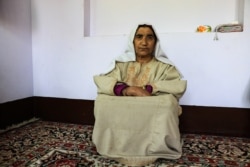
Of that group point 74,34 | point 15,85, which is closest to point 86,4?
point 74,34

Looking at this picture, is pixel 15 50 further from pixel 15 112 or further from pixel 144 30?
pixel 144 30

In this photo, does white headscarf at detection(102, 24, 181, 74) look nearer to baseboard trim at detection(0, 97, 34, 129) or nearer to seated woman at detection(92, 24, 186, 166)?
seated woman at detection(92, 24, 186, 166)


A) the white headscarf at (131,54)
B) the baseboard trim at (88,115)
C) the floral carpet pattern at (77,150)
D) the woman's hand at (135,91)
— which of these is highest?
the white headscarf at (131,54)

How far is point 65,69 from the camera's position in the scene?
8.24 feet

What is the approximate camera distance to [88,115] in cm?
245

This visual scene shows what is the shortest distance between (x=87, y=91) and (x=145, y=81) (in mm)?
926

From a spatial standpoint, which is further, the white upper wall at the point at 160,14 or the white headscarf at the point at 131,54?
the white upper wall at the point at 160,14

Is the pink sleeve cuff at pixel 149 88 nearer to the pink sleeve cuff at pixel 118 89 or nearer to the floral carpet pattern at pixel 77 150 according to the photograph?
the pink sleeve cuff at pixel 118 89

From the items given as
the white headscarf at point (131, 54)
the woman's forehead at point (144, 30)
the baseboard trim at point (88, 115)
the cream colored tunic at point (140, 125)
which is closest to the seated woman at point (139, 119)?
the cream colored tunic at point (140, 125)

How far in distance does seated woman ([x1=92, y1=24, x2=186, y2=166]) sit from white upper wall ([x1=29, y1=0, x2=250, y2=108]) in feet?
1.83

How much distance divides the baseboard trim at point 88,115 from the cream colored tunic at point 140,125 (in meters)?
0.71

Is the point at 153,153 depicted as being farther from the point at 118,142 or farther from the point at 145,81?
the point at 145,81

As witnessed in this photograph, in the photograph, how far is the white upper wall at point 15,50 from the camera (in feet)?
7.25

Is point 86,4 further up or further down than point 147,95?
further up
